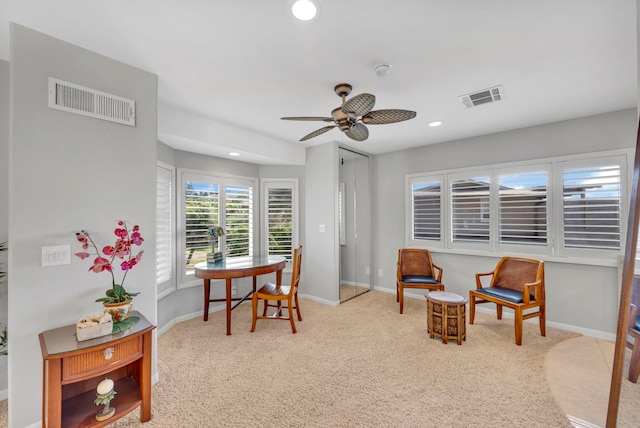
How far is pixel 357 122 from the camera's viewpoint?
2447 mm

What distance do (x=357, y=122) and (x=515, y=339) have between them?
287 centimetres

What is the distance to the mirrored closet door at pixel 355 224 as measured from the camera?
487cm

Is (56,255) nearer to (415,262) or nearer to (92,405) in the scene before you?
(92,405)

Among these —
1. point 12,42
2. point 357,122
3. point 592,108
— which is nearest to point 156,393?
point 12,42

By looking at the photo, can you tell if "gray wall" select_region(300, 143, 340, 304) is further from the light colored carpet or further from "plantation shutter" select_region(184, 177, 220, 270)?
"plantation shutter" select_region(184, 177, 220, 270)

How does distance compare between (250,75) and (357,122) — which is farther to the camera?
(357,122)

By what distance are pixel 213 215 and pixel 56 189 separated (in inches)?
85.4

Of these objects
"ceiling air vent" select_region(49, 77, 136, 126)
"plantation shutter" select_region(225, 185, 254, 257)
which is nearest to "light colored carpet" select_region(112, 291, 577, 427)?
"plantation shutter" select_region(225, 185, 254, 257)

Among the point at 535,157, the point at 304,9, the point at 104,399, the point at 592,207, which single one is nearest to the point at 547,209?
the point at 592,207

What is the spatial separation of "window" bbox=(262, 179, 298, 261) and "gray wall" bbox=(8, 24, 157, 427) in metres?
2.45

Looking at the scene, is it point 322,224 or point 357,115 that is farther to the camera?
point 322,224

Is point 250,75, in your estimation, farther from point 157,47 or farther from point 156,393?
point 156,393

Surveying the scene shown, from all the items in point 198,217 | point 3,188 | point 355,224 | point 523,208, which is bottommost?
point 355,224

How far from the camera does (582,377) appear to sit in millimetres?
2342
